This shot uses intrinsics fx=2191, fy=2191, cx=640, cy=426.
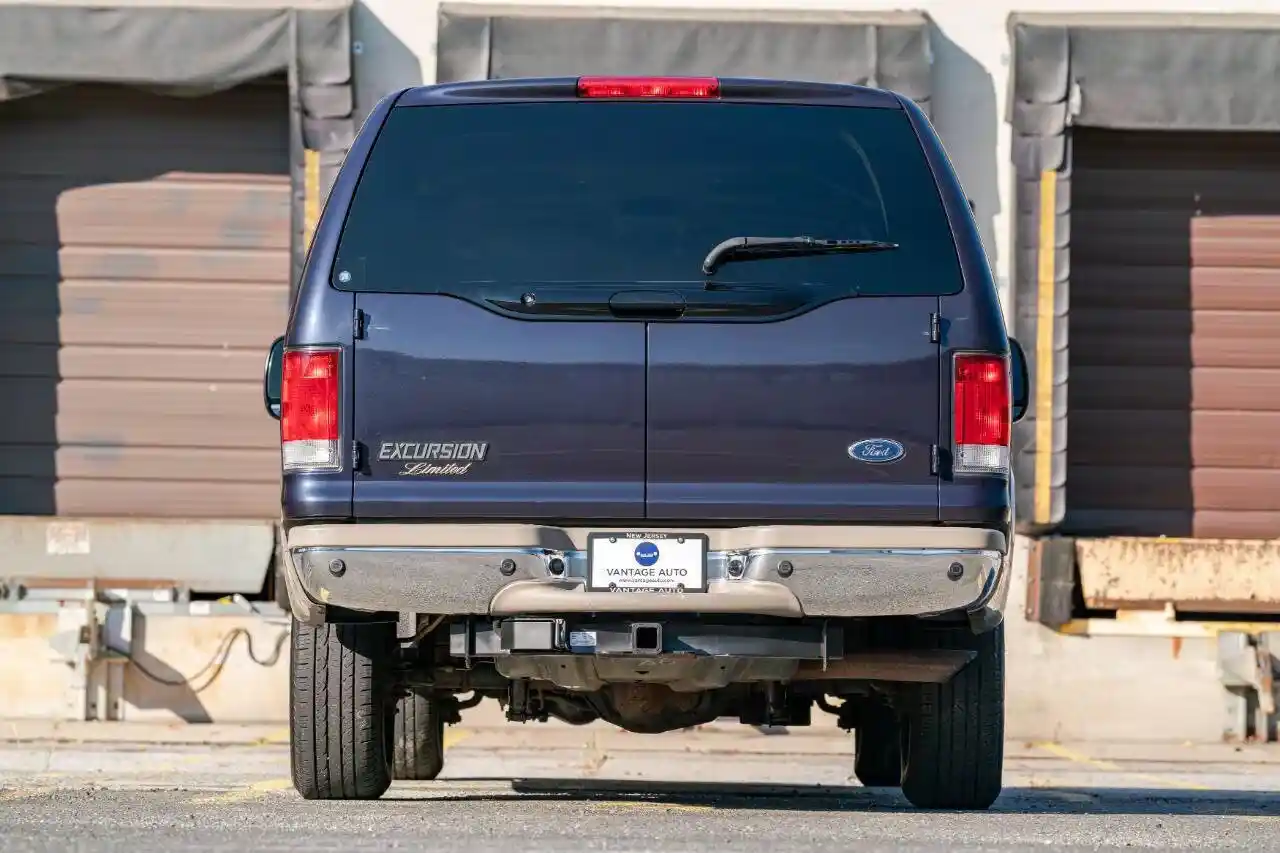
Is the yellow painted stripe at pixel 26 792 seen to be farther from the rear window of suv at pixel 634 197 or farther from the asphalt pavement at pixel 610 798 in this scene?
the rear window of suv at pixel 634 197

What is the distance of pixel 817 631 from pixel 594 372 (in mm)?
897

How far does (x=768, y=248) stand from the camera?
5.62 m

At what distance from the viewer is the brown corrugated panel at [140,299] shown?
12.6 metres

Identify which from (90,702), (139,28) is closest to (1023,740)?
(90,702)

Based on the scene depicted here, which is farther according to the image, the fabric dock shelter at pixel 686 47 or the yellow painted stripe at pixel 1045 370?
the yellow painted stripe at pixel 1045 370

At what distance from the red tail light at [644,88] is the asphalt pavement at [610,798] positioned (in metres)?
1.95

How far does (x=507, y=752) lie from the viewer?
10.6 metres

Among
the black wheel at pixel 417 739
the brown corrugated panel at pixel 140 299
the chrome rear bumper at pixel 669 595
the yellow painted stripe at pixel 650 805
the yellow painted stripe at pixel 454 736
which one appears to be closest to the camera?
the chrome rear bumper at pixel 669 595

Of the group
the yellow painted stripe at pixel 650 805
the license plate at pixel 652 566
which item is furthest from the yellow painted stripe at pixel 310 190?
the license plate at pixel 652 566

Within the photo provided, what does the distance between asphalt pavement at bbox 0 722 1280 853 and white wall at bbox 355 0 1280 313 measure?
319 centimetres

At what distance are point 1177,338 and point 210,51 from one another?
574 cm

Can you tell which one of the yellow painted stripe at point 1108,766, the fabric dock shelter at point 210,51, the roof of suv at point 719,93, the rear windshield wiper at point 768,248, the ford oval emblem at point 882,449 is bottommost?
the yellow painted stripe at point 1108,766

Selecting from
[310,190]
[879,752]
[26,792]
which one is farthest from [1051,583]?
[26,792]

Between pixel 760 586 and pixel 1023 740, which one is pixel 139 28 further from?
pixel 760 586
